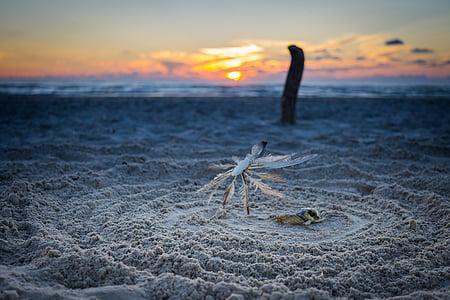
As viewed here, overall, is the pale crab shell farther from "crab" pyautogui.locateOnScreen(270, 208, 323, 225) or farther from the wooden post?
the wooden post

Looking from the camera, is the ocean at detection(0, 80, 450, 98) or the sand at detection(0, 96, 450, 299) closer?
the sand at detection(0, 96, 450, 299)

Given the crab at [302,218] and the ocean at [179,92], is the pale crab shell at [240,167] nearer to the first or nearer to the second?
the crab at [302,218]

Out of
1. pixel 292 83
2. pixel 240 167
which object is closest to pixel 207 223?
pixel 240 167

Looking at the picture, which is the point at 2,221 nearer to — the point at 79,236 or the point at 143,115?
the point at 79,236

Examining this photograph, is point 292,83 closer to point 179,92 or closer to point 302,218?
point 302,218

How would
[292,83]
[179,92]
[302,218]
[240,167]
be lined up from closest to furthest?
[240,167] < [302,218] < [292,83] < [179,92]

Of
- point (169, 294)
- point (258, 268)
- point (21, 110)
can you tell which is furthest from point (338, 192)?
point (21, 110)

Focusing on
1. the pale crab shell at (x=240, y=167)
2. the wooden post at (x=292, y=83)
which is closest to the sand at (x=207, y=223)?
the pale crab shell at (x=240, y=167)

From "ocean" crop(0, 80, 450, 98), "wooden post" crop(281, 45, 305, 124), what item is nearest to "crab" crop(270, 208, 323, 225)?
"wooden post" crop(281, 45, 305, 124)
